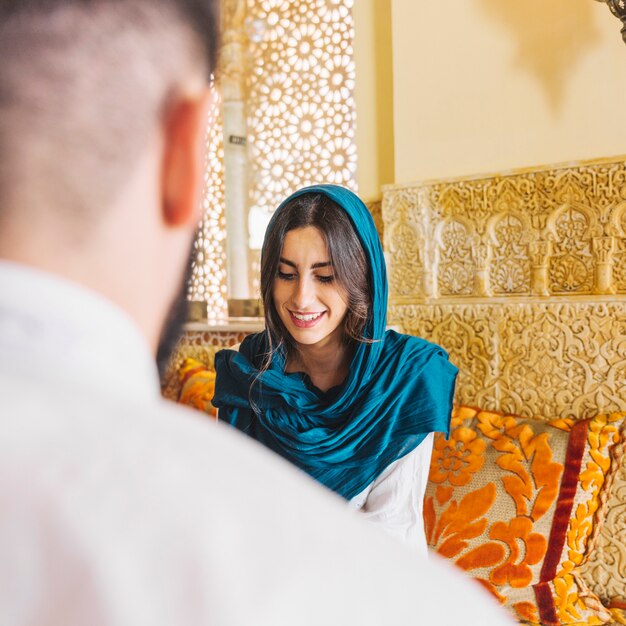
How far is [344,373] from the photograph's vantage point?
4.81ft

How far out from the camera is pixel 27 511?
0.61ft

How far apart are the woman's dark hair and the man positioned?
3.48ft

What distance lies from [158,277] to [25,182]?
6cm

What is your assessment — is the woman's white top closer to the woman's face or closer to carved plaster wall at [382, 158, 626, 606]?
the woman's face

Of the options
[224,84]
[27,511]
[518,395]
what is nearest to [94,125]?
[27,511]

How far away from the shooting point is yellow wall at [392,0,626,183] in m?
1.60

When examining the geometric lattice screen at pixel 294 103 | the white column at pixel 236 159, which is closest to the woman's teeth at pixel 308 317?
the geometric lattice screen at pixel 294 103

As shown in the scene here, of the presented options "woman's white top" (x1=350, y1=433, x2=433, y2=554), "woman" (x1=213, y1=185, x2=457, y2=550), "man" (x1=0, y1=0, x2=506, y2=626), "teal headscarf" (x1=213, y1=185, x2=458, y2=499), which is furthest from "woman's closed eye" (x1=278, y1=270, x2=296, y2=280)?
"man" (x1=0, y1=0, x2=506, y2=626)

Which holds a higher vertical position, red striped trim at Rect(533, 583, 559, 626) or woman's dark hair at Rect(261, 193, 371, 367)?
woman's dark hair at Rect(261, 193, 371, 367)

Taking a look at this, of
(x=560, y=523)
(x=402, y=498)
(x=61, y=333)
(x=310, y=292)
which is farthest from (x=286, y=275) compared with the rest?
(x=61, y=333)

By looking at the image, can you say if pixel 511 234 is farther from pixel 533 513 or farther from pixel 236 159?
pixel 236 159

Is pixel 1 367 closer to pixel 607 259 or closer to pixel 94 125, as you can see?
pixel 94 125

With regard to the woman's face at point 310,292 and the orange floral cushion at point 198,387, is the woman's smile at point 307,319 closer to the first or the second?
the woman's face at point 310,292

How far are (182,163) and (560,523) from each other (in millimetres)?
1437
